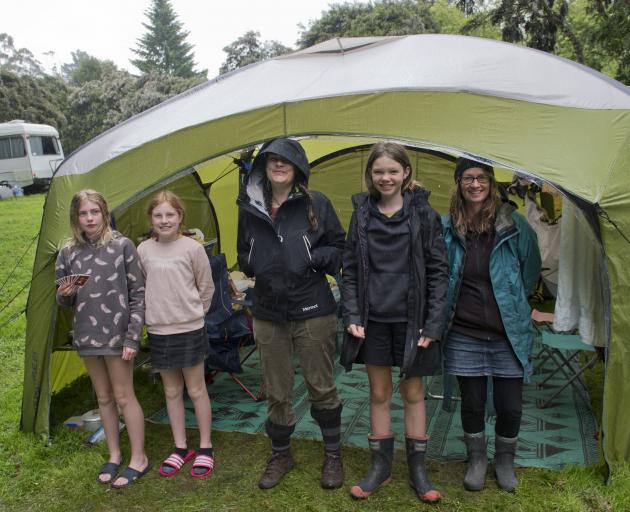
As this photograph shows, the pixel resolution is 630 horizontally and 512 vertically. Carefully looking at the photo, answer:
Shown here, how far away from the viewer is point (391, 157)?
2.58 meters

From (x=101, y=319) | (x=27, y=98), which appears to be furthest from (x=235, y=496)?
(x=27, y=98)

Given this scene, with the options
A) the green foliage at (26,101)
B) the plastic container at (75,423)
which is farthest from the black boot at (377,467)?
the green foliage at (26,101)

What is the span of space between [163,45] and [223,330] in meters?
49.9

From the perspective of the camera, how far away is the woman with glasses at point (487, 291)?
2652mm

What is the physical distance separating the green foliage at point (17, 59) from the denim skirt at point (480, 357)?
2803 inches

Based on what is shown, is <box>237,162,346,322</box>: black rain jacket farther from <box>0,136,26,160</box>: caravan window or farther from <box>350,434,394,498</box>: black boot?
<box>0,136,26,160</box>: caravan window

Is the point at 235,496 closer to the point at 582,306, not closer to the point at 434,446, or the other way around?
the point at 434,446

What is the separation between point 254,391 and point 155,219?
5.94ft

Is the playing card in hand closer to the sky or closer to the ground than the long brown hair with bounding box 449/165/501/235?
closer to the ground

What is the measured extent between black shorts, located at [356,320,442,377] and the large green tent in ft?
2.76

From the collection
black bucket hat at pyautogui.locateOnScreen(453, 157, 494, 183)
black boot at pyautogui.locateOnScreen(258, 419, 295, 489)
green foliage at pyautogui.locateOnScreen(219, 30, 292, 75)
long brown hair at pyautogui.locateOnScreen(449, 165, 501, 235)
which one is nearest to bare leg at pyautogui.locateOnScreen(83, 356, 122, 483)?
black boot at pyautogui.locateOnScreen(258, 419, 295, 489)

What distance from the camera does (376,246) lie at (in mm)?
2633

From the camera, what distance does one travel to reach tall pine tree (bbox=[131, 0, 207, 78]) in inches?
1902

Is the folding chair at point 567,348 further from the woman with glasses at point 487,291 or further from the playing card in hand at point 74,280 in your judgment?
the playing card in hand at point 74,280
